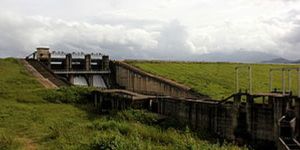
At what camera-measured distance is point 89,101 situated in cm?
3331

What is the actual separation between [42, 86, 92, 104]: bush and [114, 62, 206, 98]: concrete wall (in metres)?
6.20

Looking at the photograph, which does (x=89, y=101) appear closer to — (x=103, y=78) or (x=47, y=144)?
A: (x=103, y=78)

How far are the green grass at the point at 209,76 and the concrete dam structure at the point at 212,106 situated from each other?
2233 mm

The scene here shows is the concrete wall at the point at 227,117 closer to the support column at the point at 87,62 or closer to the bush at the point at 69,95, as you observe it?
the bush at the point at 69,95

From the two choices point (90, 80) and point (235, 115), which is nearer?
point (235, 115)

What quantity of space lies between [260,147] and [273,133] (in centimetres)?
109

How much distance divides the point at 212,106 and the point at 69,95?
14.5 meters

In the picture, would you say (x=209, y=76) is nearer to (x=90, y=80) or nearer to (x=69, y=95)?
(x=90, y=80)

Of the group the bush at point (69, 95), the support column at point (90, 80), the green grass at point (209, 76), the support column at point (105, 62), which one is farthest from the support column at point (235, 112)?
the support column at point (105, 62)

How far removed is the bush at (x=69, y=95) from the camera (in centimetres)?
3234

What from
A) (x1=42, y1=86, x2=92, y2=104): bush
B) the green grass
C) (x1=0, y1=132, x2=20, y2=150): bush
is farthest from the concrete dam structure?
(x1=0, y1=132, x2=20, y2=150): bush

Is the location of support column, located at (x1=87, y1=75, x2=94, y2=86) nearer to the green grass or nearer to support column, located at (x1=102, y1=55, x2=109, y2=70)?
support column, located at (x1=102, y1=55, x2=109, y2=70)

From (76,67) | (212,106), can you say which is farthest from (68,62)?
(212,106)

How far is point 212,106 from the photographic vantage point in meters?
22.6
